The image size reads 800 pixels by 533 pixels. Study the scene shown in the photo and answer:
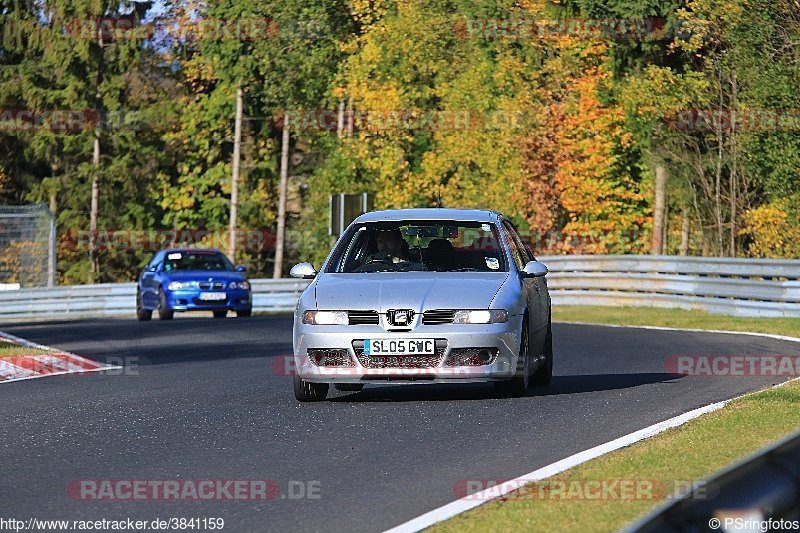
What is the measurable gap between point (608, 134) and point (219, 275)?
85.9 ft

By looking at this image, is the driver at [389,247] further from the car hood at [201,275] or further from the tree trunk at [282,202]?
the tree trunk at [282,202]

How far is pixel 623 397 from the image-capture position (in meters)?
13.4

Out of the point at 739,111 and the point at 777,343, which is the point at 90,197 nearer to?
the point at 739,111

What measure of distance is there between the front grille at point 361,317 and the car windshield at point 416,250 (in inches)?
40.8

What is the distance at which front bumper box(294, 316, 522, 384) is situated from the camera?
1273 centimetres

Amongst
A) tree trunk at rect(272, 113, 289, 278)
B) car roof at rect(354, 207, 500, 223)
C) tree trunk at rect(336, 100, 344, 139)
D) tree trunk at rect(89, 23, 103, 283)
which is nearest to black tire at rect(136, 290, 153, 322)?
car roof at rect(354, 207, 500, 223)

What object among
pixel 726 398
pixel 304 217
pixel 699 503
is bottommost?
pixel 304 217

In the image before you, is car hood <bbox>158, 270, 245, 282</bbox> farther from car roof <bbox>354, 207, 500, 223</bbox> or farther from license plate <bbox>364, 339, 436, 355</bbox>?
license plate <bbox>364, 339, 436, 355</bbox>

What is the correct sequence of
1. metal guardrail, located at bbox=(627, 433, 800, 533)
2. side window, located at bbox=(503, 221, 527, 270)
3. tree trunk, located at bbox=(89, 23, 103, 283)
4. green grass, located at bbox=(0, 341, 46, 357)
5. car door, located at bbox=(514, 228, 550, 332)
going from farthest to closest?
tree trunk, located at bbox=(89, 23, 103, 283) → green grass, located at bbox=(0, 341, 46, 357) → car door, located at bbox=(514, 228, 550, 332) → side window, located at bbox=(503, 221, 527, 270) → metal guardrail, located at bbox=(627, 433, 800, 533)

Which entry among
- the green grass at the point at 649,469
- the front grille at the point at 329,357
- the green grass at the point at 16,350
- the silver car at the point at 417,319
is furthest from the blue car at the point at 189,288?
the front grille at the point at 329,357

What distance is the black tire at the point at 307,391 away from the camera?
13.3 metres

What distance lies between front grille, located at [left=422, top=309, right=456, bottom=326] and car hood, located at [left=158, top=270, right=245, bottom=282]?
73.5ft

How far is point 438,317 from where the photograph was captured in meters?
12.8

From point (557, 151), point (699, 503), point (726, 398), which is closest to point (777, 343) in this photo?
point (726, 398)
